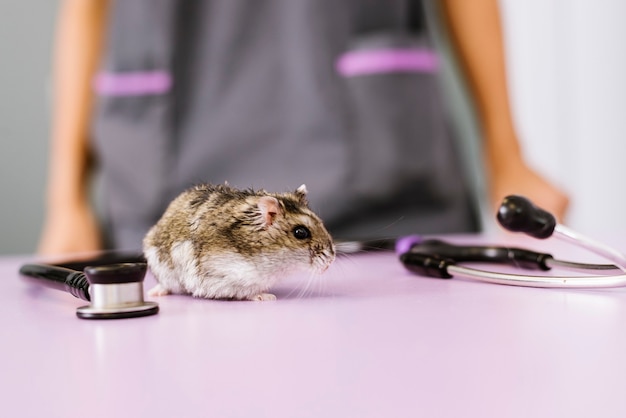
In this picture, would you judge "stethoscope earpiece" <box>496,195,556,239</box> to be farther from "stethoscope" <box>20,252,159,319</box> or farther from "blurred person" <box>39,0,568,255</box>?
"blurred person" <box>39,0,568,255</box>

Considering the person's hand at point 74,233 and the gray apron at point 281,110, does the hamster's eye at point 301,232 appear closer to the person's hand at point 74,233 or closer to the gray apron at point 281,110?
the gray apron at point 281,110

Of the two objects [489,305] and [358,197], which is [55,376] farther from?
[358,197]

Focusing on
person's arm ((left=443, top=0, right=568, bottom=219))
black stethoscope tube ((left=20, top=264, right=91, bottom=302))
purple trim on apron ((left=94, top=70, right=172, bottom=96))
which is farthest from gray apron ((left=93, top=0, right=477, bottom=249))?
black stethoscope tube ((left=20, top=264, right=91, bottom=302))

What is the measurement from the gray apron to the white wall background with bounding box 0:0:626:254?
2.08ft

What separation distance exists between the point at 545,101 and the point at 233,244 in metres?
1.25

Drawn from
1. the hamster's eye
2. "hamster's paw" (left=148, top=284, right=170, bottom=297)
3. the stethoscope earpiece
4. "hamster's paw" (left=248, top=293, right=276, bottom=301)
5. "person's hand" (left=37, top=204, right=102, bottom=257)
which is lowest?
"person's hand" (left=37, top=204, right=102, bottom=257)

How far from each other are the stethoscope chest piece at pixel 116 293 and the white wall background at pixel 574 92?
1254 millimetres

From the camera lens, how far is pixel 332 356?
1.03 ft

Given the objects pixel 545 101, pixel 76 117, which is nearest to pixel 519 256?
pixel 76 117

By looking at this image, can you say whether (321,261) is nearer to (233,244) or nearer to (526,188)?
(233,244)

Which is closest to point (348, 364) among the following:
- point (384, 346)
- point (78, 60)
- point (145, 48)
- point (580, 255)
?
point (384, 346)

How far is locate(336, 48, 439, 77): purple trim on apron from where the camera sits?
0.82 metres

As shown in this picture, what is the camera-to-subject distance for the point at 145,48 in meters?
0.79

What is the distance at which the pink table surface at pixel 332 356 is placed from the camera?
0.84ft
